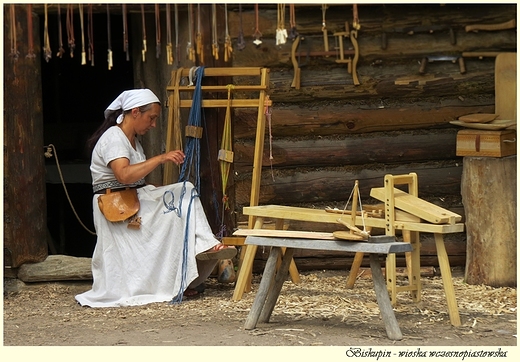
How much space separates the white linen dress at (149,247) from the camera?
6.93 m

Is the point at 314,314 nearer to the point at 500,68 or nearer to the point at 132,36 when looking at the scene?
the point at 500,68

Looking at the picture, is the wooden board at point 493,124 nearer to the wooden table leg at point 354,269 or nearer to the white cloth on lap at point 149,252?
the wooden table leg at point 354,269

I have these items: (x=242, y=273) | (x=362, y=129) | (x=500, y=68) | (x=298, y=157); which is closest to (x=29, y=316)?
(x=242, y=273)

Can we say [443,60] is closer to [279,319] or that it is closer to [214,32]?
[214,32]

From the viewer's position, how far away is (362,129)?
7836mm

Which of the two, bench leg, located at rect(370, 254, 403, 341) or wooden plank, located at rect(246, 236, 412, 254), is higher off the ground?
wooden plank, located at rect(246, 236, 412, 254)

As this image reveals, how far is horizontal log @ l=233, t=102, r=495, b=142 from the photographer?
7.77 metres

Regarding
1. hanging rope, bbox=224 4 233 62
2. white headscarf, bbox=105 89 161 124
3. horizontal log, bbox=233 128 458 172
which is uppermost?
hanging rope, bbox=224 4 233 62

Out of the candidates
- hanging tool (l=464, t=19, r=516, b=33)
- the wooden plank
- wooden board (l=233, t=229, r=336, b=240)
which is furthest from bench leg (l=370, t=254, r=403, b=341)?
hanging tool (l=464, t=19, r=516, b=33)

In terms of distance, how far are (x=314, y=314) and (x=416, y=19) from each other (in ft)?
8.71

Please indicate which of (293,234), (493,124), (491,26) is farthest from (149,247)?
(491,26)

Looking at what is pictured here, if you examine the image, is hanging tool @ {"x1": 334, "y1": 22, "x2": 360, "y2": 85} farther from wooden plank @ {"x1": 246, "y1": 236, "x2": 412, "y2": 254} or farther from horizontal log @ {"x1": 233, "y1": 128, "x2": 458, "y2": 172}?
wooden plank @ {"x1": 246, "y1": 236, "x2": 412, "y2": 254}

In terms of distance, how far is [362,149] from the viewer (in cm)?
786

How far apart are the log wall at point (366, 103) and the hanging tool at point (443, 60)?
0.04 meters
